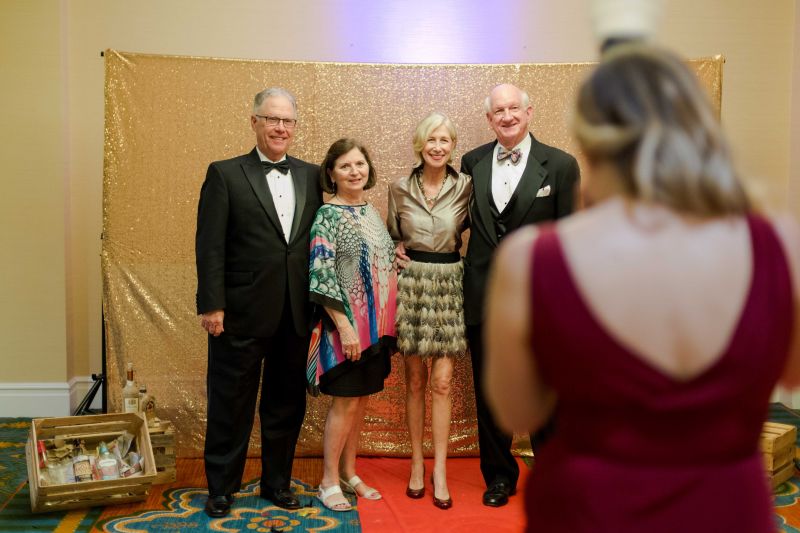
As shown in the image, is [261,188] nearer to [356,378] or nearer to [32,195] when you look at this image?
[356,378]

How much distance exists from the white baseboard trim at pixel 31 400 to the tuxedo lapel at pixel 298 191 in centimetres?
223

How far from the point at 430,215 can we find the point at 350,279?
0.45 meters

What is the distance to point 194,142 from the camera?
4316 millimetres

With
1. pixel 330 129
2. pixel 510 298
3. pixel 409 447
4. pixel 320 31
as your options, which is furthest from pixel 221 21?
pixel 510 298

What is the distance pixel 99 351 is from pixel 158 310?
1121 mm

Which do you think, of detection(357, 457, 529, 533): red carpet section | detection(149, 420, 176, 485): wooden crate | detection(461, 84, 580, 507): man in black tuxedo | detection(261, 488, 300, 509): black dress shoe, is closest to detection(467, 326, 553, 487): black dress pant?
detection(461, 84, 580, 507): man in black tuxedo

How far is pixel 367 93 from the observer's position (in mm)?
4379

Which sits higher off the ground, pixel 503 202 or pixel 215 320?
pixel 503 202

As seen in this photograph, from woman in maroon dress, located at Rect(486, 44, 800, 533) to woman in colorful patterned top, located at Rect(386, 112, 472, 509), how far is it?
2.49 metres

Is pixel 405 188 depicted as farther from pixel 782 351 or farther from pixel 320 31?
pixel 782 351

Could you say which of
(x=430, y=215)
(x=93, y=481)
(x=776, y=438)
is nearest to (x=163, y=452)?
(x=93, y=481)

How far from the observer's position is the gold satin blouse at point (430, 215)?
378 cm

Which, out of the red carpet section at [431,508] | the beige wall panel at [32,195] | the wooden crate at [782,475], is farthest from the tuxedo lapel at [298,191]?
the wooden crate at [782,475]

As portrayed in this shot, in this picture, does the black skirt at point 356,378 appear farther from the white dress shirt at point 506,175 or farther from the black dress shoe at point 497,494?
the white dress shirt at point 506,175
